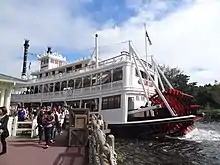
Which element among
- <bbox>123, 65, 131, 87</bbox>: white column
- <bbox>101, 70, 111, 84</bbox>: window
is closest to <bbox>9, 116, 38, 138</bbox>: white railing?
<bbox>123, 65, 131, 87</bbox>: white column

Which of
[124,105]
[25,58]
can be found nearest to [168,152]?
[124,105]

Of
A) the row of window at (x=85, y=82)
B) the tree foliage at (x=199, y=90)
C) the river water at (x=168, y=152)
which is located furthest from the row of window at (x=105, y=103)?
the tree foliage at (x=199, y=90)

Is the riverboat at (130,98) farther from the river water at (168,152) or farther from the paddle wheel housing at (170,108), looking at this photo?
the river water at (168,152)

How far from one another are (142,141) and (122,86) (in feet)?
15.8

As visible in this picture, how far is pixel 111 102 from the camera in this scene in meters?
22.6

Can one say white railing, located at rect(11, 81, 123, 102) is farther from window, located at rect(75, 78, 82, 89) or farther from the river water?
the river water

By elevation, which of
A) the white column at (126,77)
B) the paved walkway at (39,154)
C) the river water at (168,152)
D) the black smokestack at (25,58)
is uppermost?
the black smokestack at (25,58)

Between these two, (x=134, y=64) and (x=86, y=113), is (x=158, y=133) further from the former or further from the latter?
(x=86, y=113)

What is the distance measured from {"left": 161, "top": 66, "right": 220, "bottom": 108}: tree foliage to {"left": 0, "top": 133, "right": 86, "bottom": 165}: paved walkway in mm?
50017

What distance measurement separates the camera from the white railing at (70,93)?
74.6ft

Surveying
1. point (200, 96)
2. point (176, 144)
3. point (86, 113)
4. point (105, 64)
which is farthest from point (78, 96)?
point (200, 96)

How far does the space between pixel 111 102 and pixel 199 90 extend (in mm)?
49537

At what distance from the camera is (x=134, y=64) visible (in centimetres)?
2245

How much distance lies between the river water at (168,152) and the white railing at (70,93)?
4982 millimetres
